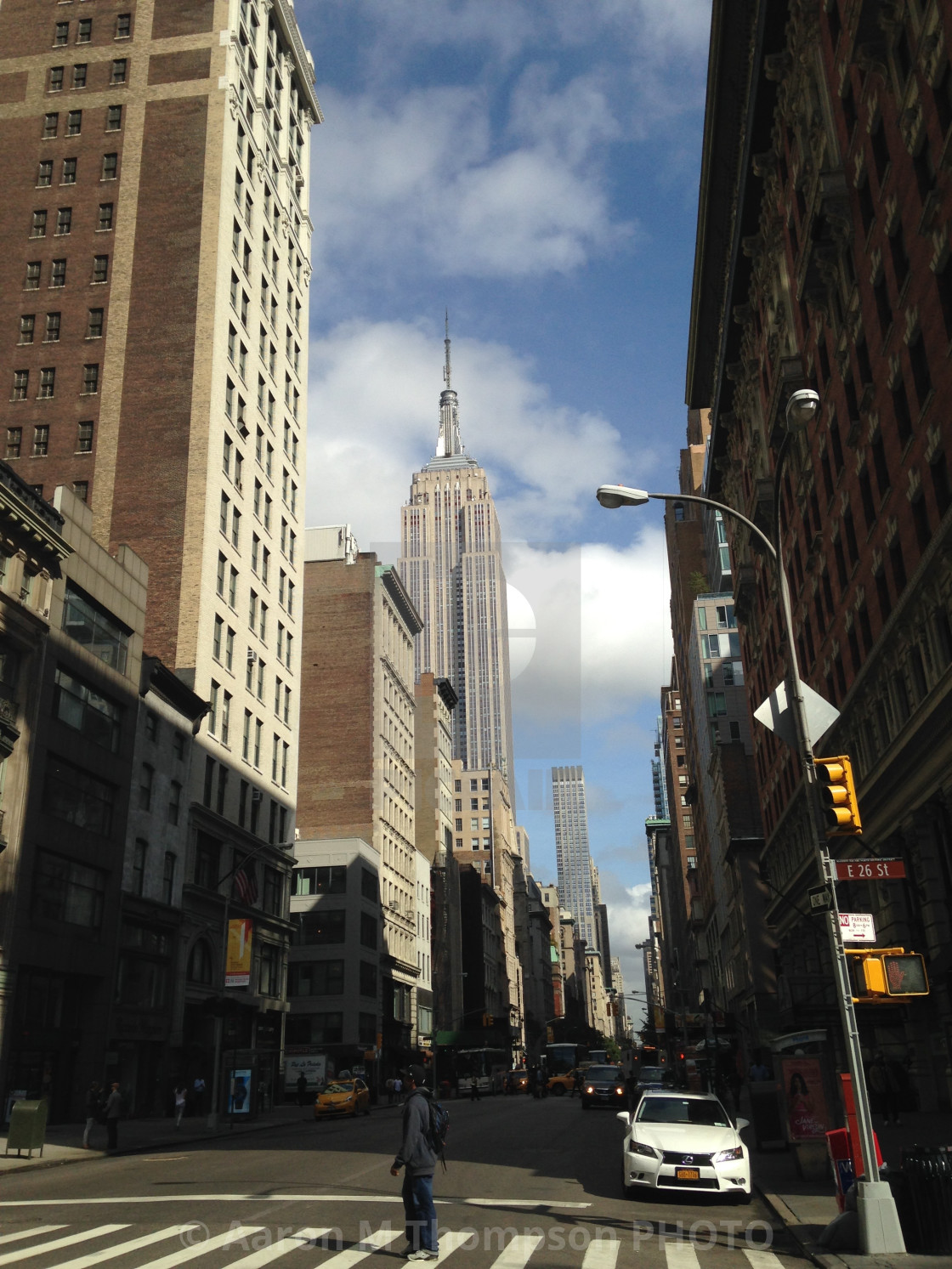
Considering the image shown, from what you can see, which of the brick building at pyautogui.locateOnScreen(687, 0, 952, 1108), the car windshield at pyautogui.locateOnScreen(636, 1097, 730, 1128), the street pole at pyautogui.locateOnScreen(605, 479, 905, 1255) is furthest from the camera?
the brick building at pyautogui.locateOnScreen(687, 0, 952, 1108)

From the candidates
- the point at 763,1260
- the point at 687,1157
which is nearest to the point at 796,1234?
the point at 763,1260

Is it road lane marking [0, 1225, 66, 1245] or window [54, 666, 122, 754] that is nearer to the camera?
road lane marking [0, 1225, 66, 1245]

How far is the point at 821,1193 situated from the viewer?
16.6 metres

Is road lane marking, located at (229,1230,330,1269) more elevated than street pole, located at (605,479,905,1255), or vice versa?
street pole, located at (605,479,905,1255)

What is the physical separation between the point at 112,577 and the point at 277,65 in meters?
53.2

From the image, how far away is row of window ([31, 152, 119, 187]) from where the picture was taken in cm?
6559

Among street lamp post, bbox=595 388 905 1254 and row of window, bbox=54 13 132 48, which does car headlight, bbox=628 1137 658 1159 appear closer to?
street lamp post, bbox=595 388 905 1254

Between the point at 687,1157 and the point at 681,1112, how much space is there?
6.34ft

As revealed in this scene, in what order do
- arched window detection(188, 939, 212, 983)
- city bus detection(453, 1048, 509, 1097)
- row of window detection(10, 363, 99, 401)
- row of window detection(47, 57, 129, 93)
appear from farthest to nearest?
city bus detection(453, 1048, 509, 1097) < row of window detection(47, 57, 129, 93) < row of window detection(10, 363, 99, 401) < arched window detection(188, 939, 212, 983)

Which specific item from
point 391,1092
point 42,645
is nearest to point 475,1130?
point 42,645

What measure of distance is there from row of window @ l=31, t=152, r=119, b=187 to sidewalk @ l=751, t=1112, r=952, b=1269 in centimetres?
6403

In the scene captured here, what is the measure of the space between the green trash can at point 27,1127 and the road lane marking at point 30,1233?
12118 mm

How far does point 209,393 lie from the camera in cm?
5853

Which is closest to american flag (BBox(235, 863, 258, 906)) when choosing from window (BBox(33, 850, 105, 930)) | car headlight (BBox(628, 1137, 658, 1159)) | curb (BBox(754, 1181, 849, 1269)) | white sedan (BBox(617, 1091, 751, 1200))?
window (BBox(33, 850, 105, 930))
